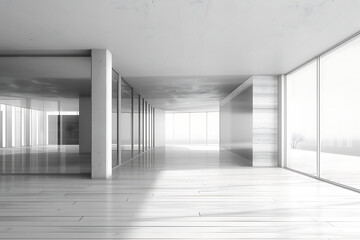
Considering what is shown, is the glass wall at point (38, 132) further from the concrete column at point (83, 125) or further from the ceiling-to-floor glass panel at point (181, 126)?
the ceiling-to-floor glass panel at point (181, 126)

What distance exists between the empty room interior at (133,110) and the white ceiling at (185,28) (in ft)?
0.07

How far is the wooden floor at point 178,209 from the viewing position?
3.49 metres

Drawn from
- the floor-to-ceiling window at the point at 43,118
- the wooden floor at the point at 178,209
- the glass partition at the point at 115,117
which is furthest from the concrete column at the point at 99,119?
the glass partition at the point at 115,117

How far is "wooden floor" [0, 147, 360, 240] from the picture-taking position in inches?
137

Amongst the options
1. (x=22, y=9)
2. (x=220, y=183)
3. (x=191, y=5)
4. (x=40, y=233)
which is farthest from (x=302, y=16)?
(x=40, y=233)

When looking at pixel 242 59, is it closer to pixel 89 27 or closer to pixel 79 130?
pixel 89 27

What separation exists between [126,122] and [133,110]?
1679 mm

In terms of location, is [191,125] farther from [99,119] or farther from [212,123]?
[99,119]

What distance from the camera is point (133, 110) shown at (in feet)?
44.6

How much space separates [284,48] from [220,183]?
10.4 ft

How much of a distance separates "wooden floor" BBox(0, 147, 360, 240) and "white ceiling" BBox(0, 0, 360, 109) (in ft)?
9.27

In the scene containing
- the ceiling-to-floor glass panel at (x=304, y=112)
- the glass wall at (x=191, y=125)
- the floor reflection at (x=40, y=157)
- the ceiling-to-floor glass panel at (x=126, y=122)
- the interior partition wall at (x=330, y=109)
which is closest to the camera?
the floor reflection at (x=40, y=157)

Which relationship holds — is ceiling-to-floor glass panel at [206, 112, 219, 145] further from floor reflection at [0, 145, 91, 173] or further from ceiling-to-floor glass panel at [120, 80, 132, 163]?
floor reflection at [0, 145, 91, 173]

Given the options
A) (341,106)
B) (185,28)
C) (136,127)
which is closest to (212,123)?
(341,106)
